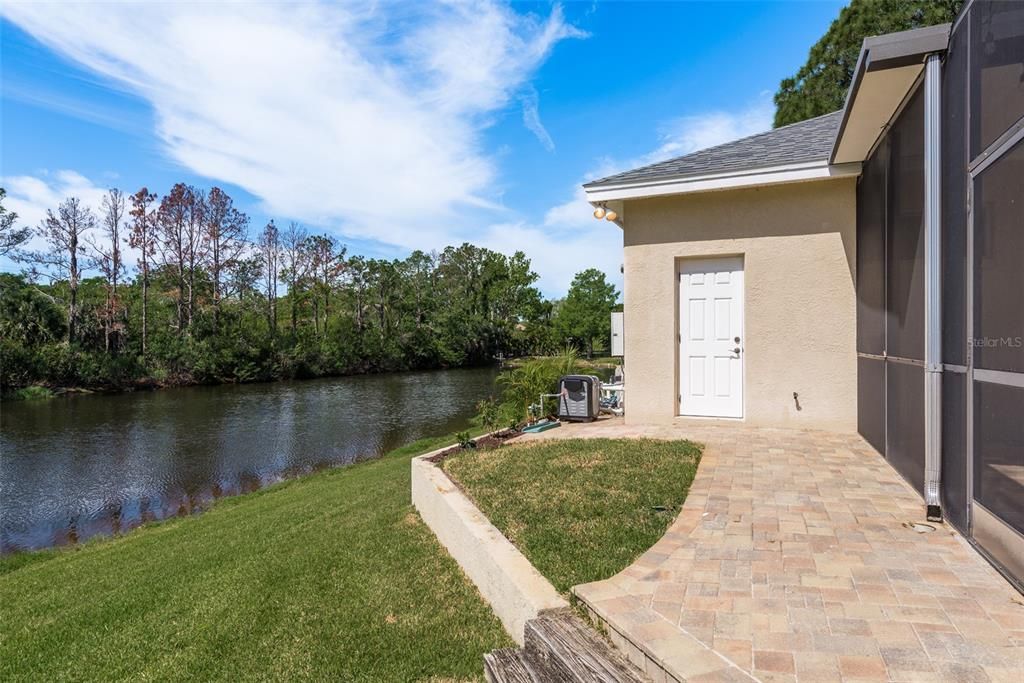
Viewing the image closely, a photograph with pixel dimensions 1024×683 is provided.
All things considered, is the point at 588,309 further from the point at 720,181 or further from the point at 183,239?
the point at 720,181

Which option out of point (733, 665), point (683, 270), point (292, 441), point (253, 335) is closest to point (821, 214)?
point (683, 270)

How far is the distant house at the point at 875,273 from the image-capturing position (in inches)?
93.2

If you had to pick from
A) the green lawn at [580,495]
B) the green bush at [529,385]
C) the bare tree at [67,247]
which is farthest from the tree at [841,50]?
the bare tree at [67,247]

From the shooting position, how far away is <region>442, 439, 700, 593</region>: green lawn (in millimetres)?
2749

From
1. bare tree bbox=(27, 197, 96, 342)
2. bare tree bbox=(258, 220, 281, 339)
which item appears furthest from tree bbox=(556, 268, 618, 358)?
bare tree bbox=(27, 197, 96, 342)

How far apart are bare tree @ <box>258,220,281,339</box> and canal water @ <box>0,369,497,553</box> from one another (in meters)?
12.5

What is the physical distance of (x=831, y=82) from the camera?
15.7 metres

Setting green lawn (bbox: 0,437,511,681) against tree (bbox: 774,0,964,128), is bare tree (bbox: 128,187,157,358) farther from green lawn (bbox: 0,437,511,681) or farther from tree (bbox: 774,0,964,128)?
tree (bbox: 774,0,964,128)

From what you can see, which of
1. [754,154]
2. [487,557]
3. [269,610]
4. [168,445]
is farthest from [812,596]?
[168,445]

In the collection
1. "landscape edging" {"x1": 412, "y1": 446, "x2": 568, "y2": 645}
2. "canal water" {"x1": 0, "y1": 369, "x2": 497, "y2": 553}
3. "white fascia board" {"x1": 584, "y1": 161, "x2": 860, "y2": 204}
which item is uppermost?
"white fascia board" {"x1": 584, "y1": 161, "x2": 860, "y2": 204}

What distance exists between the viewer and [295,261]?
3781cm

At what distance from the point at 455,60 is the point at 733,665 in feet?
31.4

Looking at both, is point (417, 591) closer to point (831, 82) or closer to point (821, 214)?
point (821, 214)

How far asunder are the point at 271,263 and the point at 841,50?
1309 inches
